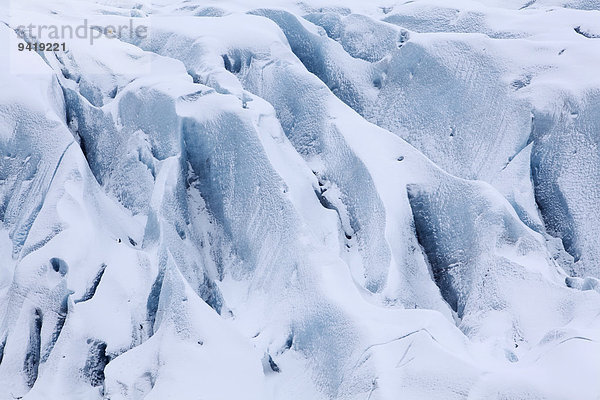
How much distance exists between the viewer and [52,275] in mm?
7582

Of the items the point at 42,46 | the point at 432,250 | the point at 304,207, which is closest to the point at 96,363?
the point at 304,207

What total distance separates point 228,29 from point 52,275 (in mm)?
4539

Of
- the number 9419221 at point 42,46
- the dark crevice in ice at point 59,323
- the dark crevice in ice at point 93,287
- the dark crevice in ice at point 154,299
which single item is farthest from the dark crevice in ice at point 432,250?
the number 9419221 at point 42,46

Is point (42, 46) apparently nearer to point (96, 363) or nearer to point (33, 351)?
point (33, 351)

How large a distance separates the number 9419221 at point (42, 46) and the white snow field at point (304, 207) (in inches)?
2.2

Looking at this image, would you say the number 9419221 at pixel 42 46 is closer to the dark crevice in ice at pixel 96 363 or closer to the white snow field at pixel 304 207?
the white snow field at pixel 304 207

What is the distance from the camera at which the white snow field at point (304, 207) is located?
262 inches

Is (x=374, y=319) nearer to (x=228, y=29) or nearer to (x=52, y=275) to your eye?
(x=52, y=275)

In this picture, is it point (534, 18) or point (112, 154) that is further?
point (534, 18)

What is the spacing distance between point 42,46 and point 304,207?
4963 millimetres

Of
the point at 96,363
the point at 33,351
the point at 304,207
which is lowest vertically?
the point at 33,351

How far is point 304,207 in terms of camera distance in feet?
26.2

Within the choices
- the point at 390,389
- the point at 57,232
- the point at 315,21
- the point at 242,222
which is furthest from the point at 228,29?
the point at 390,389

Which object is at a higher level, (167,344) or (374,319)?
(374,319)
